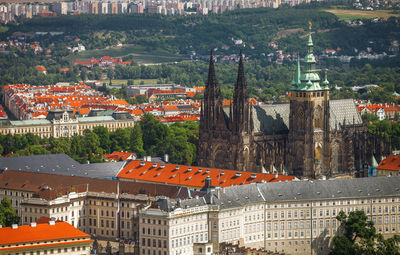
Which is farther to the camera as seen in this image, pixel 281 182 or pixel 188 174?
pixel 188 174

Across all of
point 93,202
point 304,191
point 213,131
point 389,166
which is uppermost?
point 213,131

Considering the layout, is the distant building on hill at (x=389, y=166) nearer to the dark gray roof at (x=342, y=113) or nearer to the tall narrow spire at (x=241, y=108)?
the dark gray roof at (x=342, y=113)

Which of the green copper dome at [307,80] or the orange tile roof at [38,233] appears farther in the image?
the green copper dome at [307,80]

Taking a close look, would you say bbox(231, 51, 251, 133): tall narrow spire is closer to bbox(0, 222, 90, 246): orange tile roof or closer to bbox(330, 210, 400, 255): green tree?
bbox(330, 210, 400, 255): green tree

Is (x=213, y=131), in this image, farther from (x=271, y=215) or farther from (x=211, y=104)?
(x=271, y=215)

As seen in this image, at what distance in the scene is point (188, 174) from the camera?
522 ft

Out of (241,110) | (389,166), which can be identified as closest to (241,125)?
(241,110)

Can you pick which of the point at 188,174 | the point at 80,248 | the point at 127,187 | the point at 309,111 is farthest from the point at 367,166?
the point at 80,248

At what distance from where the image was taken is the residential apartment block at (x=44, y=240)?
403 feet

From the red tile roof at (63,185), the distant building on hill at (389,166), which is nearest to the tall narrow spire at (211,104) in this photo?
the distant building on hill at (389,166)

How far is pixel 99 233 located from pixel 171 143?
150 ft

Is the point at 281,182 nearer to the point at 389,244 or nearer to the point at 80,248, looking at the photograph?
the point at 389,244

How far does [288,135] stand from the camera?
180 m

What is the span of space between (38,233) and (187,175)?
36191 mm
